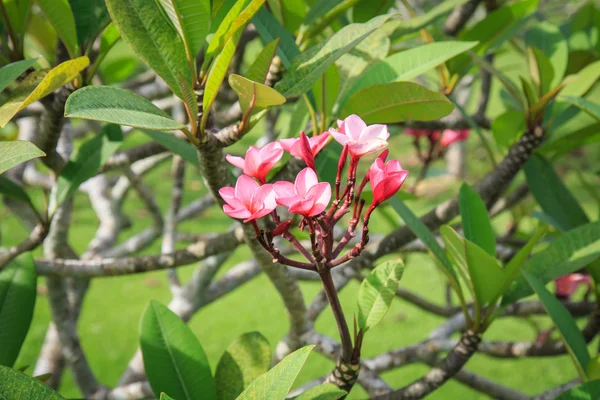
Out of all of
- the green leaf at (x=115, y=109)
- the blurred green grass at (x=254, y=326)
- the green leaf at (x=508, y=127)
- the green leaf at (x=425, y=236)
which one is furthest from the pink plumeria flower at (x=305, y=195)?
the blurred green grass at (x=254, y=326)

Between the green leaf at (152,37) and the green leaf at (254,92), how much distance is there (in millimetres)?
51

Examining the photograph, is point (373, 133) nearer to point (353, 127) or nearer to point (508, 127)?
point (353, 127)

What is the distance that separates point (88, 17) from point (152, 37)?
24 cm

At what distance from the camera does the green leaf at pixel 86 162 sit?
76 centimetres

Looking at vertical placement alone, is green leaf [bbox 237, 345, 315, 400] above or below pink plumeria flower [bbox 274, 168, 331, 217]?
below

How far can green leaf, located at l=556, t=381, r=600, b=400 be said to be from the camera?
1.79 ft

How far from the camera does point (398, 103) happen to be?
1.78 feet

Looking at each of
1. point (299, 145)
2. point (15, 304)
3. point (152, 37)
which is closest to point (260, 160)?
point (299, 145)

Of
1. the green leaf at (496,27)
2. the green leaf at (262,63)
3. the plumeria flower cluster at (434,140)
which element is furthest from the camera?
the plumeria flower cluster at (434,140)

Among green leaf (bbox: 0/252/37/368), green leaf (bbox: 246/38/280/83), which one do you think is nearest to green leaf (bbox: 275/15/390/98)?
green leaf (bbox: 246/38/280/83)

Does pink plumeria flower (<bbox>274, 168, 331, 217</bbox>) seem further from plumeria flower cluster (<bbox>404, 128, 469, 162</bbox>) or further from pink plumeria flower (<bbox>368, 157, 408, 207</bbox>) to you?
plumeria flower cluster (<bbox>404, 128, 469, 162</bbox>)

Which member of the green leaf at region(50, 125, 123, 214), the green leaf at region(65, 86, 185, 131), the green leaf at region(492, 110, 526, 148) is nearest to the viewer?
the green leaf at region(65, 86, 185, 131)

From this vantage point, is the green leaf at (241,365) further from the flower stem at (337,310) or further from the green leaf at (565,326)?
the green leaf at (565,326)

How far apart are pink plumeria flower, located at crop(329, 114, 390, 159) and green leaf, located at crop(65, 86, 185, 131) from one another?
0.12 metres
